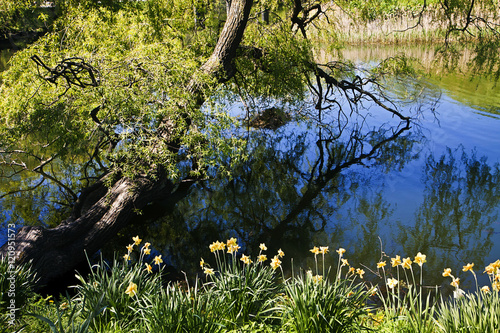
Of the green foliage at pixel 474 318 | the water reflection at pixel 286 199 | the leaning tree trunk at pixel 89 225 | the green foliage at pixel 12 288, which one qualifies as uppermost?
the green foliage at pixel 474 318

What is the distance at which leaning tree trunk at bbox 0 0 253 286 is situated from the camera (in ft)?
17.3

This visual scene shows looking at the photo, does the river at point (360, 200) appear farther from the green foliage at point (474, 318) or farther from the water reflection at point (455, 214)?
the green foliage at point (474, 318)

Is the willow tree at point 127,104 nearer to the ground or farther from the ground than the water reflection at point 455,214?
farther from the ground

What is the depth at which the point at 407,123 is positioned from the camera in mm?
12078

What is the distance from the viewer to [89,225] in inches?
240

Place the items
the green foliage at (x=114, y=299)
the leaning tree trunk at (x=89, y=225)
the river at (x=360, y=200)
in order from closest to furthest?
the green foliage at (x=114, y=299)
the leaning tree trunk at (x=89, y=225)
the river at (x=360, y=200)

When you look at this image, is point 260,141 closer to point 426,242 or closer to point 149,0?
point 149,0

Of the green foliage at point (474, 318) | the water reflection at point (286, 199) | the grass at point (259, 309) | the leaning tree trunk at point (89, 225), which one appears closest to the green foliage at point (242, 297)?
the grass at point (259, 309)

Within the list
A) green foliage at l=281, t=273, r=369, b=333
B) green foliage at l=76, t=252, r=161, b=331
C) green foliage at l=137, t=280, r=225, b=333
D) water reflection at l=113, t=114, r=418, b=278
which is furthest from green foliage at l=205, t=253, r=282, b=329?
water reflection at l=113, t=114, r=418, b=278

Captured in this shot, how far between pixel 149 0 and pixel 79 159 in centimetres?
377

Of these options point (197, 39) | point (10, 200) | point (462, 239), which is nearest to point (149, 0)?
point (197, 39)

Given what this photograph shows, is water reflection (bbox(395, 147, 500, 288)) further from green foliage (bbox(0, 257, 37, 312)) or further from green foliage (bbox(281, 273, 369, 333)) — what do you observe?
green foliage (bbox(0, 257, 37, 312))

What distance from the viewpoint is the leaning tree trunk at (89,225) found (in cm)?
526

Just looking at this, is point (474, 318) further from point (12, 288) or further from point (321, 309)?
point (12, 288)
